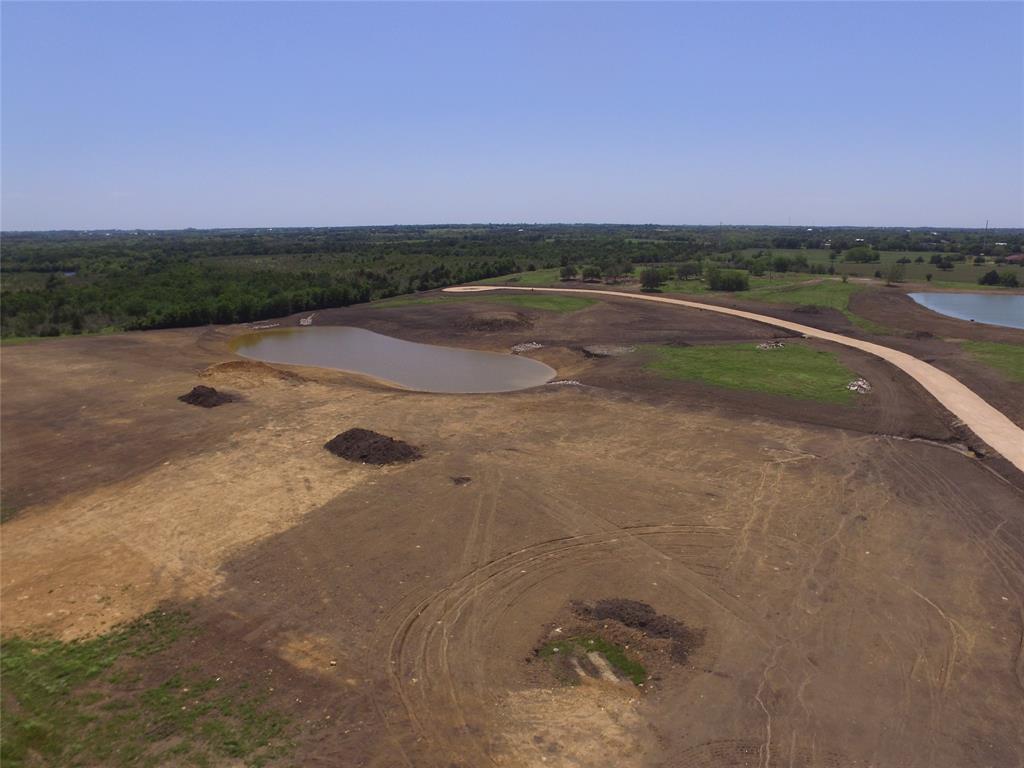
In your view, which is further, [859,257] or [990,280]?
[859,257]

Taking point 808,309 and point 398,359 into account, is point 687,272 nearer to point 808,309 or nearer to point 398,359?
point 808,309

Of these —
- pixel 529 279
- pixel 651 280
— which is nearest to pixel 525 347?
pixel 651 280

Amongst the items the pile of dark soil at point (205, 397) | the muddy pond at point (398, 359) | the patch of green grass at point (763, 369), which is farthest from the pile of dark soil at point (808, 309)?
the pile of dark soil at point (205, 397)

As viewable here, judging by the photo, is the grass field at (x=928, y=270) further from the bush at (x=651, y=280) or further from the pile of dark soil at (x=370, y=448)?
the pile of dark soil at (x=370, y=448)

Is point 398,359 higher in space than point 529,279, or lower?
lower

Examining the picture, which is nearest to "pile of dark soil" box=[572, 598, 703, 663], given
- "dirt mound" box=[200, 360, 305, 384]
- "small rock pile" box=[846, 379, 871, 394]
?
"small rock pile" box=[846, 379, 871, 394]

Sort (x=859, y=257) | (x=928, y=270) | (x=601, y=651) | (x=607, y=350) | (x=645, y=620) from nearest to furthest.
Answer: (x=601, y=651) < (x=645, y=620) < (x=607, y=350) < (x=928, y=270) < (x=859, y=257)

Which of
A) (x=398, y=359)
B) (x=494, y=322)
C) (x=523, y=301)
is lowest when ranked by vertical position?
(x=398, y=359)
